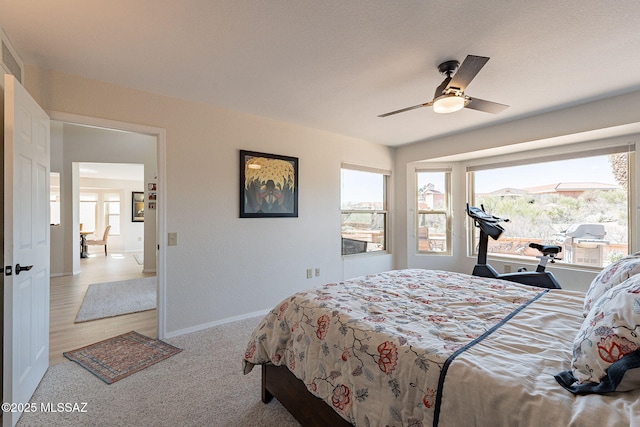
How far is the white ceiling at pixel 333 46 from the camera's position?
165cm

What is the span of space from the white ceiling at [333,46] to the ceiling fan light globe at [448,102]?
29 centimetres

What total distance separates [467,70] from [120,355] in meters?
3.44

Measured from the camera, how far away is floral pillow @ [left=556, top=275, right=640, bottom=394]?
2.79 feet

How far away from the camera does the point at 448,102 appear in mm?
2158

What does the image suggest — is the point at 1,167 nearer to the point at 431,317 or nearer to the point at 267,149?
the point at 267,149

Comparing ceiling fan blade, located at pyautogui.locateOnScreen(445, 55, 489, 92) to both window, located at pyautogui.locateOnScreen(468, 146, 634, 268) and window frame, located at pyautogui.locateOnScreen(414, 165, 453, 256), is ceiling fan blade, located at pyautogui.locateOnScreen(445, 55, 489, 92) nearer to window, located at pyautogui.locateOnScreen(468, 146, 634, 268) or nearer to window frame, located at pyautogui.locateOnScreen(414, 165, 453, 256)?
window, located at pyautogui.locateOnScreen(468, 146, 634, 268)

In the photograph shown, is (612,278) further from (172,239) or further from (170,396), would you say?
(172,239)

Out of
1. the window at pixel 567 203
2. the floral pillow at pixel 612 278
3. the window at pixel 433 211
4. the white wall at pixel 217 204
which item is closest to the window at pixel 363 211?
the white wall at pixel 217 204

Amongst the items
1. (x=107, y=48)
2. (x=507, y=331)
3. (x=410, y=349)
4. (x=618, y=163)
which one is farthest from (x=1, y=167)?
(x=618, y=163)

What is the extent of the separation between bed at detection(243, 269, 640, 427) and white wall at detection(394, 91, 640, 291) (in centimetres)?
→ 209

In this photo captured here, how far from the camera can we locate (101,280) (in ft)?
16.9

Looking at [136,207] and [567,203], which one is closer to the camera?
[567,203]

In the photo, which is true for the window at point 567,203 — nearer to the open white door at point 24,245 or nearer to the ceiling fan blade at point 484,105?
the ceiling fan blade at point 484,105

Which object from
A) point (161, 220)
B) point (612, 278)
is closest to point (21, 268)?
point (161, 220)
